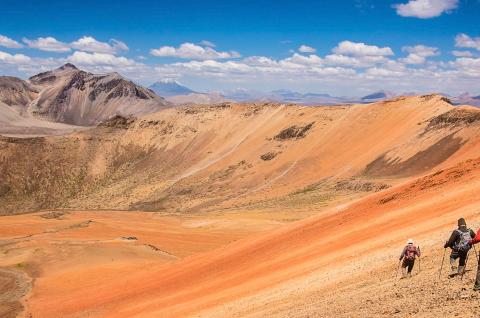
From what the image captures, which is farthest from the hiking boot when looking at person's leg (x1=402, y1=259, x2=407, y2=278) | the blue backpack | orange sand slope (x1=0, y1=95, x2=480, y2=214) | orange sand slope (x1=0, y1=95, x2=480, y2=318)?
orange sand slope (x1=0, y1=95, x2=480, y2=214)

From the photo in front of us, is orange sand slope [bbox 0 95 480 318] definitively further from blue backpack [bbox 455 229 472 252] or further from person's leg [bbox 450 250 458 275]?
blue backpack [bbox 455 229 472 252]

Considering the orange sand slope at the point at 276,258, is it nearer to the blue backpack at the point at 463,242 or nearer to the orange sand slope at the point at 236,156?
the blue backpack at the point at 463,242

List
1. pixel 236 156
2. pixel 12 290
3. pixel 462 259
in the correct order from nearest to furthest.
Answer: pixel 462 259, pixel 12 290, pixel 236 156

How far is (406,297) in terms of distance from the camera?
44.2 feet

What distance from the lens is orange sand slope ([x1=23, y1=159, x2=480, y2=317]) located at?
22047 millimetres

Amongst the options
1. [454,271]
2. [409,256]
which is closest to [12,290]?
[409,256]

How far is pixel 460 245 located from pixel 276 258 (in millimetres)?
14251

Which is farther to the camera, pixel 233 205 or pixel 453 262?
pixel 233 205

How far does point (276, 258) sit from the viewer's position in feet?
88.7

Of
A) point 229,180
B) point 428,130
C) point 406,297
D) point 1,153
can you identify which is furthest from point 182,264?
point 1,153

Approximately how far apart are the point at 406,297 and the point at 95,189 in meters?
110

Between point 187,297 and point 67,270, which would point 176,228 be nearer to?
point 67,270

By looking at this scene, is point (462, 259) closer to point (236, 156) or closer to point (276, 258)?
point (276, 258)

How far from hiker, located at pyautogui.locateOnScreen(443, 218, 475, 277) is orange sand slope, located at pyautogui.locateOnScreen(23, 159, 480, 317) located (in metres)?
6.16
